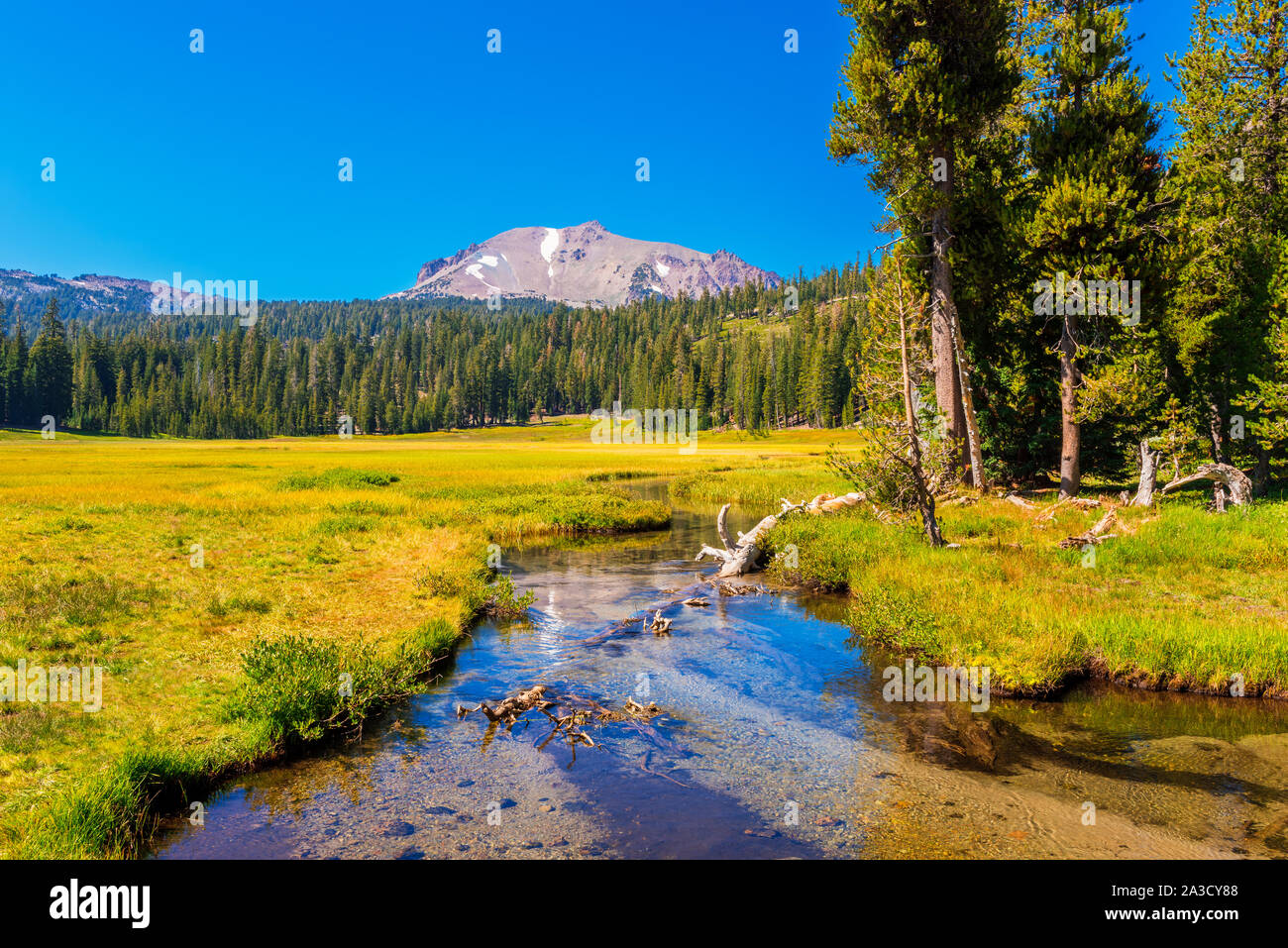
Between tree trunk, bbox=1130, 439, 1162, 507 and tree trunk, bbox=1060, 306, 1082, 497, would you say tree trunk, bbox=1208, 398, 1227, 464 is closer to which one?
tree trunk, bbox=1130, 439, 1162, 507

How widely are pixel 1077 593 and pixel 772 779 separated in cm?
1015

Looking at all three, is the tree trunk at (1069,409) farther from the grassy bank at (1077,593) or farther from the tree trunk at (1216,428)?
the tree trunk at (1216,428)

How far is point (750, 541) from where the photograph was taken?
922 inches

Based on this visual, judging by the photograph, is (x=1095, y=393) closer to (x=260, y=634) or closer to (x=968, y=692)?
(x=968, y=692)

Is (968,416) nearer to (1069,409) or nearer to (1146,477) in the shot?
(1069,409)

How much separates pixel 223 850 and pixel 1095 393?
86.8ft

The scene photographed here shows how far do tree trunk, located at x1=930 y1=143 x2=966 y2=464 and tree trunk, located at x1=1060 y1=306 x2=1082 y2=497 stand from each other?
3.51 meters

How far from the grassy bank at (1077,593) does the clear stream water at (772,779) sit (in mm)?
660

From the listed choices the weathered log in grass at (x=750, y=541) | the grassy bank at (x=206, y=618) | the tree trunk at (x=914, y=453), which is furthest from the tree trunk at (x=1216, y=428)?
the grassy bank at (x=206, y=618)

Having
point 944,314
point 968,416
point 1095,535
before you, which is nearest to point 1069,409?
point 968,416

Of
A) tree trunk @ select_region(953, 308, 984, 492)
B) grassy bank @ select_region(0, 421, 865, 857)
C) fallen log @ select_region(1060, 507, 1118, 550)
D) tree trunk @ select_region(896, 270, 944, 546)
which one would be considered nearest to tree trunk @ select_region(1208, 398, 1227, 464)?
tree trunk @ select_region(953, 308, 984, 492)

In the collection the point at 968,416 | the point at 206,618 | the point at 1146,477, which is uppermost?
the point at 968,416

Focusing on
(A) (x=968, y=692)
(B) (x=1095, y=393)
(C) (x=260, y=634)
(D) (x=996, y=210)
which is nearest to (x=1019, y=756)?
(A) (x=968, y=692)

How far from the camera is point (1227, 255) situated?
2719 centimetres
